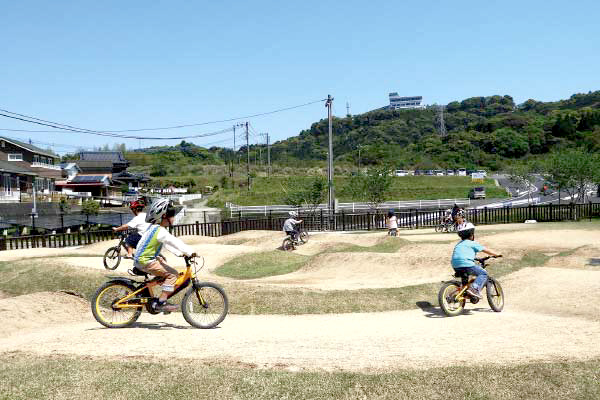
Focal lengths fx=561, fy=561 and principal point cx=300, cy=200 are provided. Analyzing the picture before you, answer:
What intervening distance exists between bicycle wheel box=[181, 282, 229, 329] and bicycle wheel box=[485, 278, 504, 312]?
537 cm

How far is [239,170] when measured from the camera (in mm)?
114750

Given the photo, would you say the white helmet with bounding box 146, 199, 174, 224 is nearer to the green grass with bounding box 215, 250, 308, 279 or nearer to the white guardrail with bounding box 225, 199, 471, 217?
the green grass with bounding box 215, 250, 308, 279

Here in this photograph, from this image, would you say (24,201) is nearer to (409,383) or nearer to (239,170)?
(409,383)

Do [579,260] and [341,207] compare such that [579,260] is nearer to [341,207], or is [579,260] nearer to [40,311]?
[40,311]

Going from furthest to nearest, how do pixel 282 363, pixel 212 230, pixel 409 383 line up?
1. pixel 212 230
2. pixel 282 363
3. pixel 409 383

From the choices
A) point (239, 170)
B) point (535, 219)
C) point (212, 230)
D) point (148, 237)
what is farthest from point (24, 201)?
point (239, 170)

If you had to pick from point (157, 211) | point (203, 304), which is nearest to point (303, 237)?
point (203, 304)

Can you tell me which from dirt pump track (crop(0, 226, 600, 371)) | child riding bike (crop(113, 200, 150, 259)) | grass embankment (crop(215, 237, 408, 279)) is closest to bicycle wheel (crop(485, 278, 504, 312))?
dirt pump track (crop(0, 226, 600, 371))

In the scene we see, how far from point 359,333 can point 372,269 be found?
354 inches

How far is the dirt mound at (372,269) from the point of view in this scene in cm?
1582

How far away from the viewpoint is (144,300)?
8766mm

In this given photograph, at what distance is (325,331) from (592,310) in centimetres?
550

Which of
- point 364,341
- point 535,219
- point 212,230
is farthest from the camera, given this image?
point 535,219

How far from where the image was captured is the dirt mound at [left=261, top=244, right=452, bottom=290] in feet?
51.9
